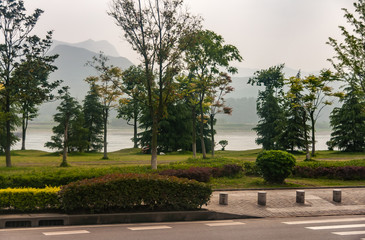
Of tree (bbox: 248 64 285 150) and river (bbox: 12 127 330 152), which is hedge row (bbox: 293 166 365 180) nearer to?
tree (bbox: 248 64 285 150)

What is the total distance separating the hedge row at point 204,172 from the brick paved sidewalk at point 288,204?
2189 millimetres

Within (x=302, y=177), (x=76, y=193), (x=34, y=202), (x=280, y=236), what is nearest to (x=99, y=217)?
(x=76, y=193)

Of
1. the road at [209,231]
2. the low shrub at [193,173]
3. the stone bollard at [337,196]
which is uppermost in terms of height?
the low shrub at [193,173]

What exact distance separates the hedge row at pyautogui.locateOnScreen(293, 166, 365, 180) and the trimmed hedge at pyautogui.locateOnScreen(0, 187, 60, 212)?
51.5 ft

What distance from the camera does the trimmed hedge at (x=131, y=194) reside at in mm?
12461

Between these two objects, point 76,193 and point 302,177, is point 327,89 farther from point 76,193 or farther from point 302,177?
point 76,193

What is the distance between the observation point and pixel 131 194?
13.0 m

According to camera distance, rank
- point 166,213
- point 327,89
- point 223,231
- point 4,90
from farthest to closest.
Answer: point 327,89, point 4,90, point 166,213, point 223,231

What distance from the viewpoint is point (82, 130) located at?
51.8m

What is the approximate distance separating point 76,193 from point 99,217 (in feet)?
3.46

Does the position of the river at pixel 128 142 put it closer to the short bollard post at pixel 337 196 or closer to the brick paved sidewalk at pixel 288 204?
the brick paved sidewalk at pixel 288 204

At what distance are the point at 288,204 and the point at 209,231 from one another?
5.76 metres

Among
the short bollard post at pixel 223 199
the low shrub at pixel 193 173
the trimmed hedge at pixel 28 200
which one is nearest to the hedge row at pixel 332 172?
the low shrub at pixel 193 173

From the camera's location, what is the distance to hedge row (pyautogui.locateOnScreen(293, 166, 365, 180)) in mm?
23000
